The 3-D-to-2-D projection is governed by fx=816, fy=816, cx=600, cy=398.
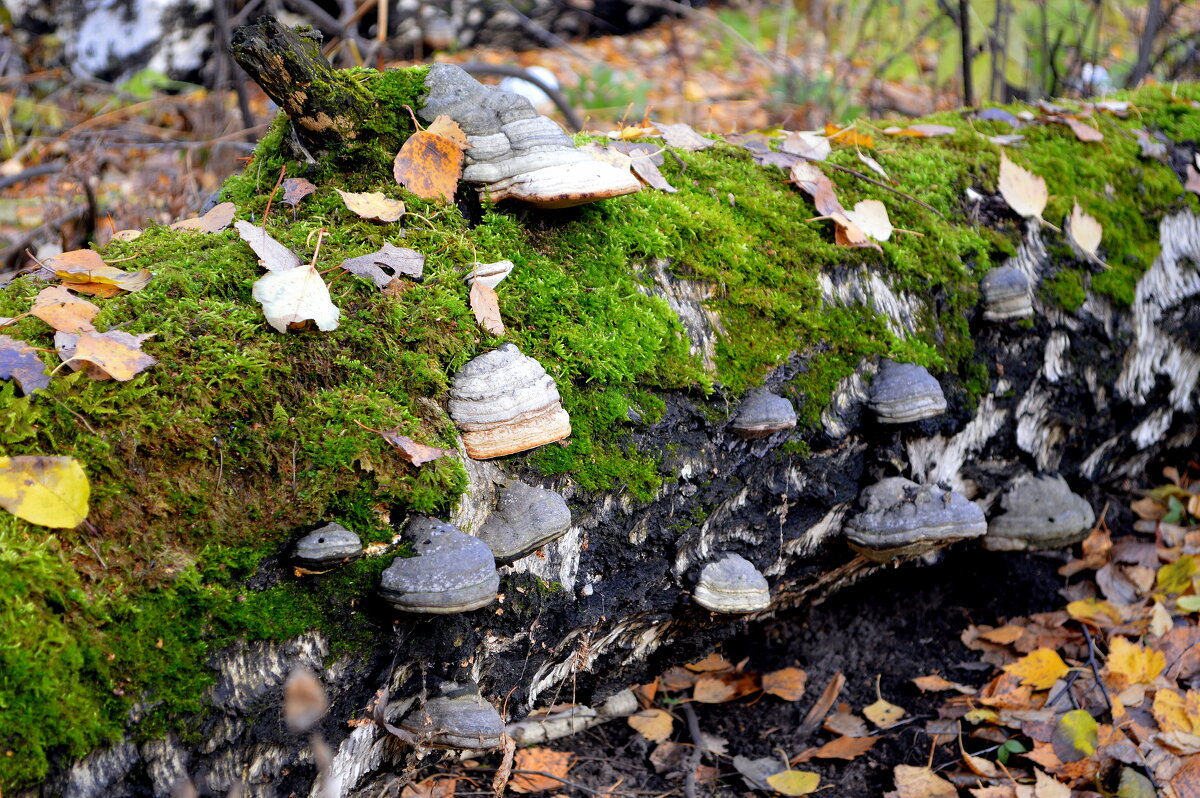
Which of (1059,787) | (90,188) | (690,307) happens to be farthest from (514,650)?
(90,188)

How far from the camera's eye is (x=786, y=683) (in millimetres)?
4270

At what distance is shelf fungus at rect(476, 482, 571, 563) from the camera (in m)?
2.35

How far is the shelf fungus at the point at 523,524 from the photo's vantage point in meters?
2.35

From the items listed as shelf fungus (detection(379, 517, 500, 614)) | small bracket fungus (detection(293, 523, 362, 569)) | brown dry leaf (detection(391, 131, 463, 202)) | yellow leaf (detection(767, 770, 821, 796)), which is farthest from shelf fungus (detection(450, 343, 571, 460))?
yellow leaf (detection(767, 770, 821, 796))

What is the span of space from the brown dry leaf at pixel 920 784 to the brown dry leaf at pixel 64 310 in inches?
141

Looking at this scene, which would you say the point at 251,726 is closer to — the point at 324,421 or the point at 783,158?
the point at 324,421

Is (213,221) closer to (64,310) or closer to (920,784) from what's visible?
(64,310)

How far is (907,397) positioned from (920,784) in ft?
5.80

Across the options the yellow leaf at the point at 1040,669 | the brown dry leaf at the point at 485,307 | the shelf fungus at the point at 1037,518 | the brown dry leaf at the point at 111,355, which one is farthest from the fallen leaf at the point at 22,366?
the yellow leaf at the point at 1040,669

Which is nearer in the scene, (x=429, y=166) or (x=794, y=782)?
(x=429, y=166)

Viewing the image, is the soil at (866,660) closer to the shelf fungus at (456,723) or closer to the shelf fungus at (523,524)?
the shelf fungus at (456,723)

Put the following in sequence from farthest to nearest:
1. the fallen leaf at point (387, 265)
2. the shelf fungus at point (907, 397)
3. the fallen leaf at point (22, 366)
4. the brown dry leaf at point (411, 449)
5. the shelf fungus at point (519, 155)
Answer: the shelf fungus at point (907, 397) → the shelf fungus at point (519, 155) → the fallen leaf at point (387, 265) → the brown dry leaf at point (411, 449) → the fallen leaf at point (22, 366)

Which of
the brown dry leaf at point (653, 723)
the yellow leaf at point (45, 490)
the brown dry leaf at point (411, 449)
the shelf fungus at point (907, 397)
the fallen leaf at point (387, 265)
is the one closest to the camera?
the yellow leaf at point (45, 490)

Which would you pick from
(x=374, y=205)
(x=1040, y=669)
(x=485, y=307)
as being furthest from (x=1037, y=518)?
(x=374, y=205)
